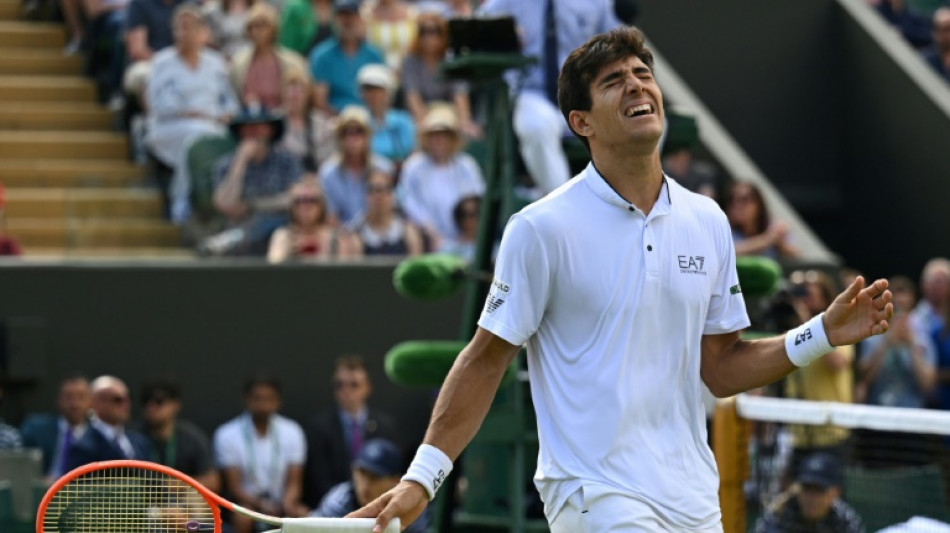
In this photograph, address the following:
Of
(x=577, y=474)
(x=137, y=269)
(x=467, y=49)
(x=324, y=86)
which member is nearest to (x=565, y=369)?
(x=577, y=474)

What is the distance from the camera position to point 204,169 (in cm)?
1316

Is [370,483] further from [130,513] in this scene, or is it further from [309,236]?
[130,513]

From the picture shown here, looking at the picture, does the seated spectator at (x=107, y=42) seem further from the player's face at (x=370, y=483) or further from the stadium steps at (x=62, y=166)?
the player's face at (x=370, y=483)

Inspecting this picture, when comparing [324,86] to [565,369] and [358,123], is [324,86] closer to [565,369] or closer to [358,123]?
[358,123]

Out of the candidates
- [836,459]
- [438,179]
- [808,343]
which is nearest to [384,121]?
[438,179]

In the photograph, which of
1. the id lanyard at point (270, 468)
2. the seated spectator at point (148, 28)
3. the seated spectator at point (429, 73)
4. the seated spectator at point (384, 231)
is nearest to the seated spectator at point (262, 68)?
the seated spectator at point (148, 28)

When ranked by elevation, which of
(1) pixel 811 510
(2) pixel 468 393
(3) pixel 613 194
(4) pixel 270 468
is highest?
(3) pixel 613 194

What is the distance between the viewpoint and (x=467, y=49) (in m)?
8.56

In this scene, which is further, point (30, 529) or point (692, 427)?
point (30, 529)

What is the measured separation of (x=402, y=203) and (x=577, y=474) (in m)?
8.68

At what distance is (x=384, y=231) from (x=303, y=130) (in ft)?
4.72

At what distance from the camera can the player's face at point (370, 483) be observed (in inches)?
397

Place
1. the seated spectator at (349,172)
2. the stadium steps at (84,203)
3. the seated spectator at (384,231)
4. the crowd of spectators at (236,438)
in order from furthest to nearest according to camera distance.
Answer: the seated spectator at (349,172)
the seated spectator at (384,231)
the stadium steps at (84,203)
the crowd of spectators at (236,438)

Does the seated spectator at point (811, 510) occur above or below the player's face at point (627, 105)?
below
